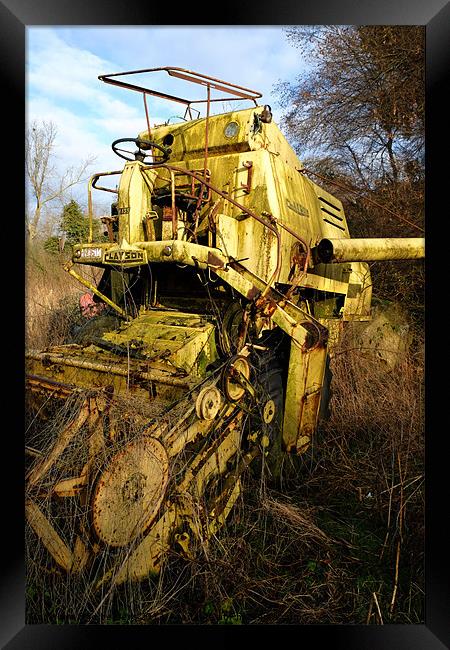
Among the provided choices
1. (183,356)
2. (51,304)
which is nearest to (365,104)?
Result: (183,356)

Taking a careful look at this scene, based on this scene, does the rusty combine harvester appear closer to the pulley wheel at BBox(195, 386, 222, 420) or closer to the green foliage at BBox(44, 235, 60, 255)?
the pulley wheel at BBox(195, 386, 222, 420)

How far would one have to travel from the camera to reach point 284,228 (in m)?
3.49

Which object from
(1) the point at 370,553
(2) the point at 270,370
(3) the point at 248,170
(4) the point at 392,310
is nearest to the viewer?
(1) the point at 370,553

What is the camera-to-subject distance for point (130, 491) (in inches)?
80.6

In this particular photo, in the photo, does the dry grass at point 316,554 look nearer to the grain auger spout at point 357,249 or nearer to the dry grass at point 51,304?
the grain auger spout at point 357,249

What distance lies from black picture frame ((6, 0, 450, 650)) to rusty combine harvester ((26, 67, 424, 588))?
0.27 m

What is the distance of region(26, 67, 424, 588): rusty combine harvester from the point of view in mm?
2078
